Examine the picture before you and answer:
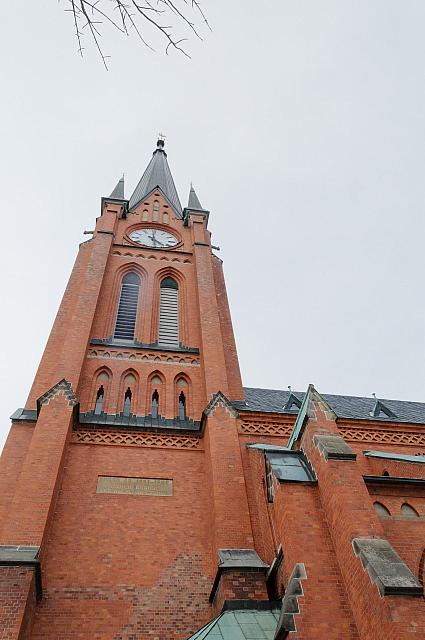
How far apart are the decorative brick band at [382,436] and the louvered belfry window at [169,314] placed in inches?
235

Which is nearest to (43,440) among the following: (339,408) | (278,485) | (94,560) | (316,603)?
(94,560)

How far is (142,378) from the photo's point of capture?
15312 mm

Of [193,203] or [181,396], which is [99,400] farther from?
[193,203]

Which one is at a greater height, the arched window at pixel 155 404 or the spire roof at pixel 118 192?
the spire roof at pixel 118 192

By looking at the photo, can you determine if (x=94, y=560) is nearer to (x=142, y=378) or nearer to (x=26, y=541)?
(x=26, y=541)

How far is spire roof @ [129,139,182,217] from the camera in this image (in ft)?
86.8

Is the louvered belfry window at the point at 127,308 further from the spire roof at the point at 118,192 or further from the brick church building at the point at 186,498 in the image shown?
the spire roof at the point at 118,192

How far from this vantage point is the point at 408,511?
948cm

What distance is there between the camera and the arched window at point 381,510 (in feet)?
30.4

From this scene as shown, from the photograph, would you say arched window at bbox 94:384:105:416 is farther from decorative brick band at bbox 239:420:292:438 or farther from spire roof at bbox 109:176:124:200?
spire roof at bbox 109:176:124:200

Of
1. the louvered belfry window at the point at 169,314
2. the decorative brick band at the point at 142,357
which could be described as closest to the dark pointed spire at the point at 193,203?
the louvered belfry window at the point at 169,314

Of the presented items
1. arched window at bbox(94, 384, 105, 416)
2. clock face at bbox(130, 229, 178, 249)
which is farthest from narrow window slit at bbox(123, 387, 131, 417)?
clock face at bbox(130, 229, 178, 249)

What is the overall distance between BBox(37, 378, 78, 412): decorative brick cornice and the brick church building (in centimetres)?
4

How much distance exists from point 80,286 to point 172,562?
10.0 metres
